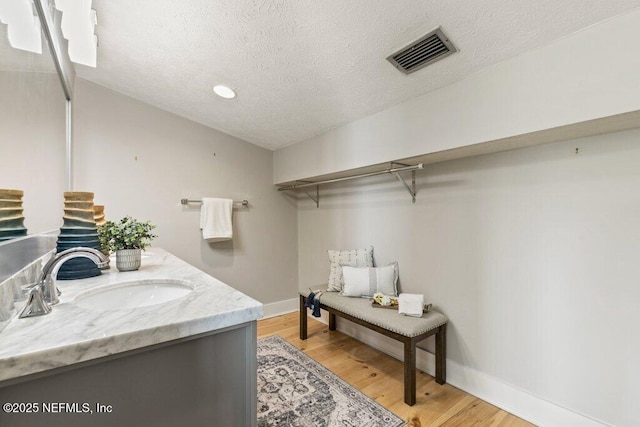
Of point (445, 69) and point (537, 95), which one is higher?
point (445, 69)

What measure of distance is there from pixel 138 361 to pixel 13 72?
1.02 m

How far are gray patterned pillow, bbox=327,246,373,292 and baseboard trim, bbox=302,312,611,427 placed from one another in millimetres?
686

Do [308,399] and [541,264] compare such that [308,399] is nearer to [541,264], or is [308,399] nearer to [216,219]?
[541,264]

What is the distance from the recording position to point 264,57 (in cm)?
169

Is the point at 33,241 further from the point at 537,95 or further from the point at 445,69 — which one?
the point at 537,95

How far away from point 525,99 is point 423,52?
0.53 meters

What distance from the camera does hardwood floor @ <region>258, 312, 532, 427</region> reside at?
5.39 ft

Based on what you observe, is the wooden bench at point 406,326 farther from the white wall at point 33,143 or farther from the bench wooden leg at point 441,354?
the white wall at point 33,143

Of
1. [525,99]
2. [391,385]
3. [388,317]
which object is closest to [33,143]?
[388,317]

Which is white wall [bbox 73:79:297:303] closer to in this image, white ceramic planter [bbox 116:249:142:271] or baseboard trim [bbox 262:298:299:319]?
baseboard trim [bbox 262:298:299:319]

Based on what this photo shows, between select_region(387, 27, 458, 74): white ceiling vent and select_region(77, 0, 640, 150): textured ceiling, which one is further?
select_region(387, 27, 458, 74): white ceiling vent

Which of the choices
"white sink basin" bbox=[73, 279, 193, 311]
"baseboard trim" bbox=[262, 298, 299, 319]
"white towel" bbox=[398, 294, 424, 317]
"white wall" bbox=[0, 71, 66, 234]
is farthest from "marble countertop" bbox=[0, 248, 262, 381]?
"baseboard trim" bbox=[262, 298, 299, 319]

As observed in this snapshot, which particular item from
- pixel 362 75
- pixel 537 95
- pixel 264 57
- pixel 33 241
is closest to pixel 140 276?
pixel 33 241

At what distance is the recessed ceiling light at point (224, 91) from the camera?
6.85 feet
